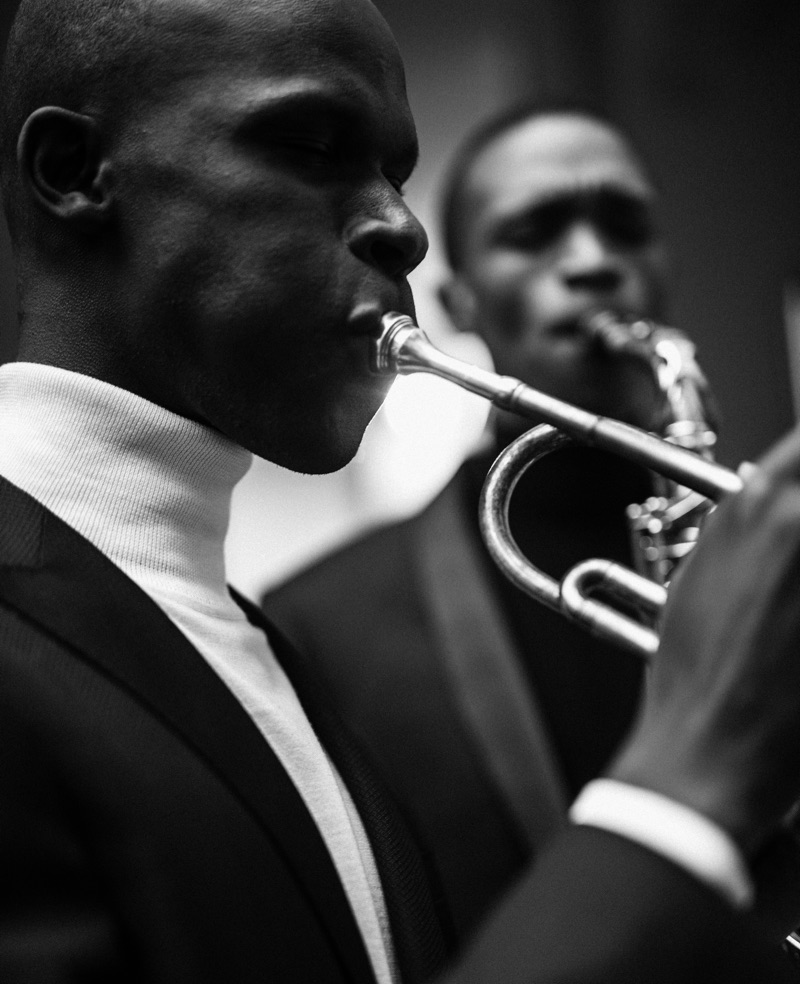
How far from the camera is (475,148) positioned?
2420mm

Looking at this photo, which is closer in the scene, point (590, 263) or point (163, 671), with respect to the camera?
point (163, 671)

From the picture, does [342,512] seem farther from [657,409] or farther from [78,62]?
[78,62]

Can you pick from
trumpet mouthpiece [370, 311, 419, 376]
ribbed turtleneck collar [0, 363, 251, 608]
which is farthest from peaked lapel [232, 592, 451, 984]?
trumpet mouthpiece [370, 311, 419, 376]

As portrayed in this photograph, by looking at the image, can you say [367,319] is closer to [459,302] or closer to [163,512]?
[163,512]

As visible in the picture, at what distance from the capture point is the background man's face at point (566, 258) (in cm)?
213

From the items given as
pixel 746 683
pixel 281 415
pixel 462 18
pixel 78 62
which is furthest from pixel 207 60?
pixel 462 18

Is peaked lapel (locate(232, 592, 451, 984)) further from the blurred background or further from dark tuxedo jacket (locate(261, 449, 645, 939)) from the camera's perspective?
the blurred background

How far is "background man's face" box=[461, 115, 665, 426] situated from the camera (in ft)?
6.98

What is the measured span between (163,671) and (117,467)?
0.62 ft

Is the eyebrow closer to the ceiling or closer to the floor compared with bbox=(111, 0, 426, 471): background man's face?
closer to the ceiling

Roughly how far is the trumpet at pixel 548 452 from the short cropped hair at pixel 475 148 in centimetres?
146

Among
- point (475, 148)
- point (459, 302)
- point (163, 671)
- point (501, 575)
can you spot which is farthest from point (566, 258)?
point (163, 671)

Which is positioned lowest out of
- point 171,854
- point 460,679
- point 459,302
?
point 460,679

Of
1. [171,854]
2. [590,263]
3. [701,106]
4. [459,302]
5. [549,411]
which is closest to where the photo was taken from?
[171,854]
